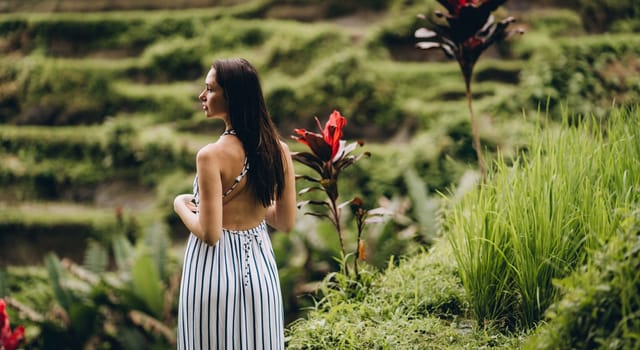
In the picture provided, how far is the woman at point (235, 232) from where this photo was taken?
6.95 ft

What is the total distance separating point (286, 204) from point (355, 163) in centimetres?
437

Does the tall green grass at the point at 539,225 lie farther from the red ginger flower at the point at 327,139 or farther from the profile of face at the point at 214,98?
the profile of face at the point at 214,98

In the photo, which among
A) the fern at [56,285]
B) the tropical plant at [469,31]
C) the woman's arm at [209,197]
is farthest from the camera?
the fern at [56,285]

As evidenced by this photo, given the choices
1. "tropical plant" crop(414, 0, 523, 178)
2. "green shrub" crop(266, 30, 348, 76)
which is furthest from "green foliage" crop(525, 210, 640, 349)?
"green shrub" crop(266, 30, 348, 76)

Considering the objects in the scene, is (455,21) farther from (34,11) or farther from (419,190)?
(34,11)

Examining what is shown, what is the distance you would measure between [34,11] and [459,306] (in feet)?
28.1

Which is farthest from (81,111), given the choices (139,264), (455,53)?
(455,53)

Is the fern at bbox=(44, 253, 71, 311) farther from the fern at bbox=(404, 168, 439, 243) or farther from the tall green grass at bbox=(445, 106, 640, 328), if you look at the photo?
the tall green grass at bbox=(445, 106, 640, 328)

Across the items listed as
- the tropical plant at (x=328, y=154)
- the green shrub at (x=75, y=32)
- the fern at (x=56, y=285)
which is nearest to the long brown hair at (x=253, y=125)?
the tropical plant at (x=328, y=154)

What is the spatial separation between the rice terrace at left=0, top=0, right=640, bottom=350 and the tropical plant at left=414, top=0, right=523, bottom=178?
13 millimetres

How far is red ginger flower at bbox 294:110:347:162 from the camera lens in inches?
107

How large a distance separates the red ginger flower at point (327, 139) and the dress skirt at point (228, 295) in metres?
0.61

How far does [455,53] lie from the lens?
3.47m

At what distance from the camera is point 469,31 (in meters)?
3.37
